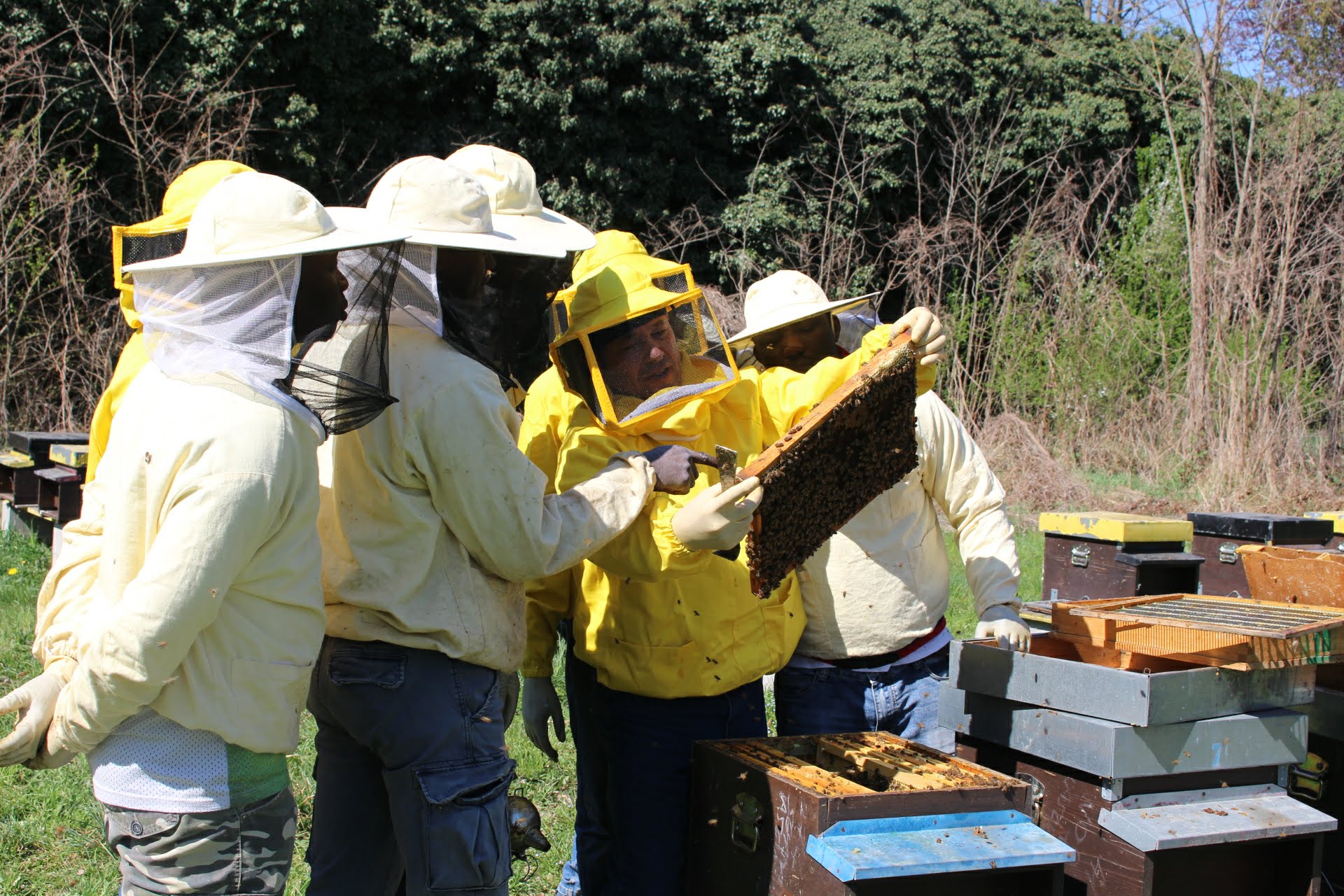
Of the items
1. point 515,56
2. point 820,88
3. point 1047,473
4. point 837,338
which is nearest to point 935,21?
point 820,88

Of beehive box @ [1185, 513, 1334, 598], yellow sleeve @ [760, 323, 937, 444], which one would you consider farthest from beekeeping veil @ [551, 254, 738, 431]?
beehive box @ [1185, 513, 1334, 598]

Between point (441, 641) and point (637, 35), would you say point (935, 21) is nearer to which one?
point (637, 35)

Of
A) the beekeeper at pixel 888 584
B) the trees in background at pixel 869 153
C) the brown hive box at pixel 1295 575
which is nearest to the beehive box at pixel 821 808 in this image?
the beekeeper at pixel 888 584

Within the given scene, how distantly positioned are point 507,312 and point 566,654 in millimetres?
906

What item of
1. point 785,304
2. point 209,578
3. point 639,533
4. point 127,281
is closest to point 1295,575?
point 785,304

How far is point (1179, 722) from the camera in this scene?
2.23 metres

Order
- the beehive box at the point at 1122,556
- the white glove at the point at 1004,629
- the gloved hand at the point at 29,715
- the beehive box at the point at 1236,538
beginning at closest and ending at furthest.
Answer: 1. the gloved hand at the point at 29,715
2. the white glove at the point at 1004,629
3. the beehive box at the point at 1236,538
4. the beehive box at the point at 1122,556

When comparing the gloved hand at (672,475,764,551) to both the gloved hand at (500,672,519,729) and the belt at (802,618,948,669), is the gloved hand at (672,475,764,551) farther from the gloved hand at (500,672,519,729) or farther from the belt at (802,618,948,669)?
the belt at (802,618,948,669)

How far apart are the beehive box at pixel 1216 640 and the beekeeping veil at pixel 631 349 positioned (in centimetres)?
106

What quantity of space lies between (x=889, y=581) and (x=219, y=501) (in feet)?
5.83

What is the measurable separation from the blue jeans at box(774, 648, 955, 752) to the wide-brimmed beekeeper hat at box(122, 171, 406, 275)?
1657 millimetres

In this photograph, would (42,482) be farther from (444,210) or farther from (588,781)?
(444,210)

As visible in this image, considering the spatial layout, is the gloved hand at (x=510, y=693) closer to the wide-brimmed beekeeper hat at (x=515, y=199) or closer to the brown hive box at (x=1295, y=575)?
the wide-brimmed beekeeper hat at (x=515, y=199)

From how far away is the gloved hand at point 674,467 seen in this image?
2.25 m
